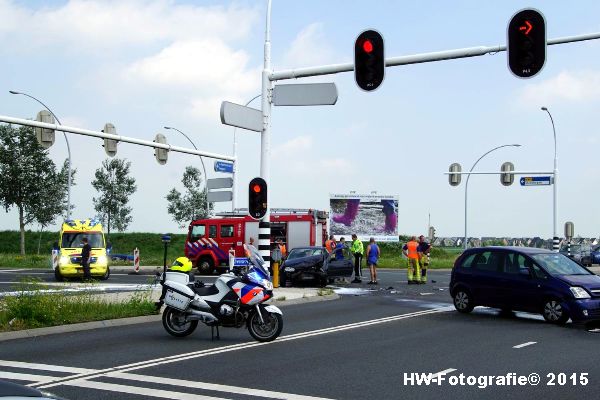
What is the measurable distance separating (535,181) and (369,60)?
111 feet

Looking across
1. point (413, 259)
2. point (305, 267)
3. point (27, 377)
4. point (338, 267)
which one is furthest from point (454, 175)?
point (27, 377)

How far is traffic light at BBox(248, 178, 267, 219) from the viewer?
59.5ft

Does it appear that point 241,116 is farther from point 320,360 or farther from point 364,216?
point 364,216

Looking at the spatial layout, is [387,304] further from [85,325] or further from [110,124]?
[110,124]

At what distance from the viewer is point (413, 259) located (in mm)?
27359

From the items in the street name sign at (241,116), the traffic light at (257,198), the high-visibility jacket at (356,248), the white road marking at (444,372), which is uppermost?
the street name sign at (241,116)

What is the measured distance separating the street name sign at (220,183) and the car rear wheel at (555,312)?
16.3 m

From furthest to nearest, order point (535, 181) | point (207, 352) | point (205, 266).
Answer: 1. point (535, 181)
2. point (205, 266)
3. point (207, 352)

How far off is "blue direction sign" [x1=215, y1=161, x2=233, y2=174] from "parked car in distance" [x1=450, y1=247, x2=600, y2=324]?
16365mm

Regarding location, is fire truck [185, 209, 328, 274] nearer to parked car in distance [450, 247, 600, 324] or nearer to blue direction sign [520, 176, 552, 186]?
blue direction sign [520, 176, 552, 186]

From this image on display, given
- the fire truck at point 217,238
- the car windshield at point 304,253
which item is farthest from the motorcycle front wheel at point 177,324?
the fire truck at point 217,238

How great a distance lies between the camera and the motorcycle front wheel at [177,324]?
12547 millimetres

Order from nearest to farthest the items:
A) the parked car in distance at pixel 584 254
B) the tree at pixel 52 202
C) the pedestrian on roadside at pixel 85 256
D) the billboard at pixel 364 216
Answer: the pedestrian on roadside at pixel 85 256, the parked car in distance at pixel 584 254, the tree at pixel 52 202, the billboard at pixel 364 216

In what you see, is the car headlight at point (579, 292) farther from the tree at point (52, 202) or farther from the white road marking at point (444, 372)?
the tree at point (52, 202)
